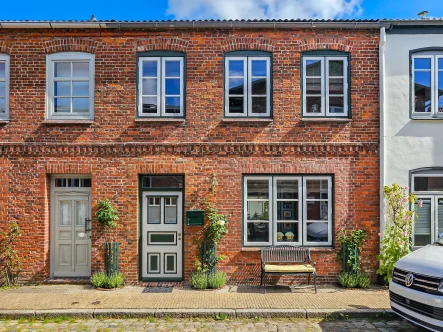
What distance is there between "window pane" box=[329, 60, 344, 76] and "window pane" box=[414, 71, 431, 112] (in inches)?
73.9

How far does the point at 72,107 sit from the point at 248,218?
5.19 metres

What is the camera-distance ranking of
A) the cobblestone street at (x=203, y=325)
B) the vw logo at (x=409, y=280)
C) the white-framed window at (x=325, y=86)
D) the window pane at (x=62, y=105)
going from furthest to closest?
the window pane at (x=62, y=105) < the white-framed window at (x=325, y=86) < the cobblestone street at (x=203, y=325) < the vw logo at (x=409, y=280)

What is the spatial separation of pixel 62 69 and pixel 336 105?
691cm

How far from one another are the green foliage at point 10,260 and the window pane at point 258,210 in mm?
5662

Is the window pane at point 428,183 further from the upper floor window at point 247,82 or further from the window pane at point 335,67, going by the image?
the upper floor window at point 247,82

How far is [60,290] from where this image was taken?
9.41 meters

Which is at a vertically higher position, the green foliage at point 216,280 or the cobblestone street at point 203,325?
the green foliage at point 216,280

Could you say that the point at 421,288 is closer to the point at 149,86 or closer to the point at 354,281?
the point at 354,281

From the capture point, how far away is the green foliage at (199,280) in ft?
30.9

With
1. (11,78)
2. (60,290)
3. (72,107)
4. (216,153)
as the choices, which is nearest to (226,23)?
(216,153)

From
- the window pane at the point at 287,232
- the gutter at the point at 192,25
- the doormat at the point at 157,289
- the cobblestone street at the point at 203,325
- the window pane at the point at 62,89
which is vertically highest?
the gutter at the point at 192,25

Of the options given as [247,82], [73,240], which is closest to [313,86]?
[247,82]

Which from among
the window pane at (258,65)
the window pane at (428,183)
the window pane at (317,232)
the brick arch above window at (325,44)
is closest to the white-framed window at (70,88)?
the window pane at (258,65)

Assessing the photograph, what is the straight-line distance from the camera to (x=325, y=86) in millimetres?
10117
